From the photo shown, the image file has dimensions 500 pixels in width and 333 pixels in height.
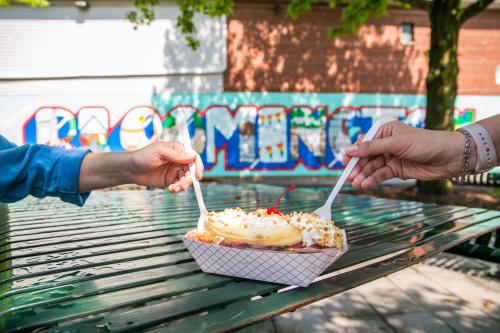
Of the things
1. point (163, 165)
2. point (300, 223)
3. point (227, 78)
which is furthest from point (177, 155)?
point (227, 78)

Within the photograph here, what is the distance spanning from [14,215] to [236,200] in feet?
5.27

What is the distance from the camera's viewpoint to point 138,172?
172 cm

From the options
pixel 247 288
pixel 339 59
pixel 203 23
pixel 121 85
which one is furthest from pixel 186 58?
pixel 247 288

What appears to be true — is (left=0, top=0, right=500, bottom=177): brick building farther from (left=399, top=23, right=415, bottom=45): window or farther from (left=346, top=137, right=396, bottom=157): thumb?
(left=346, top=137, right=396, bottom=157): thumb

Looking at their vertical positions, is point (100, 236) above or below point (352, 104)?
below

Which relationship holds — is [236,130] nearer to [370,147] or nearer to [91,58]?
[91,58]

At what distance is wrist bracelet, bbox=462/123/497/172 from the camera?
1825mm

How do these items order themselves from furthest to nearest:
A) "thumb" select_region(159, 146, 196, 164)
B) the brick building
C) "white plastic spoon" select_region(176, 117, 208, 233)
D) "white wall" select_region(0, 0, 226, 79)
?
the brick building < "white wall" select_region(0, 0, 226, 79) < "thumb" select_region(159, 146, 196, 164) < "white plastic spoon" select_region(176, 117, 208, 233)

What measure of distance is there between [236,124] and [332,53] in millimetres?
3958

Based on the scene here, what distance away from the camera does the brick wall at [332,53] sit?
42.1 feet

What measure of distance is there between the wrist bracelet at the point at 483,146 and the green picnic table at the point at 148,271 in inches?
14.9

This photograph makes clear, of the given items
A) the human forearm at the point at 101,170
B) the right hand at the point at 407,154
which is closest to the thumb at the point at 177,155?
the human forearm at the point at 101,170

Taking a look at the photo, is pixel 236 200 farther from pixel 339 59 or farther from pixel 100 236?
pixel 339 59

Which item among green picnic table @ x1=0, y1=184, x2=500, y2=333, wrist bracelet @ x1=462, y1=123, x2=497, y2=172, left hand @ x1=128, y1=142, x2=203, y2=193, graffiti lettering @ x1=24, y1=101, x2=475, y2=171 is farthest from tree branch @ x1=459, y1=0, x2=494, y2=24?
left hand @ x1=128, y1=142, x2=203, y2=193
